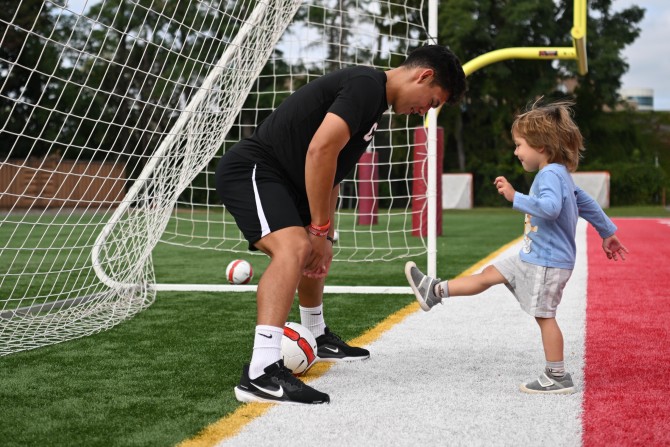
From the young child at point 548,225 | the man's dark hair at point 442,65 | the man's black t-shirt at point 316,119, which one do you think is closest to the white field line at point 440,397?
the young child at point 548,225

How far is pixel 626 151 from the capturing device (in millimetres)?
41531

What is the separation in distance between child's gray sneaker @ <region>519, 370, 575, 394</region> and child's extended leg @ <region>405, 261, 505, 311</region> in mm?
489

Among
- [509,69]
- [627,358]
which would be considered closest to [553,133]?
[627,358]

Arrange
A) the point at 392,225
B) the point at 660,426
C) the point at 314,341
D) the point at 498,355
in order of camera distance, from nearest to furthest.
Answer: the point at 660,426 → the point at 314,341 → the point at 498,355 → the point at 392,225

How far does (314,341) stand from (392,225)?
14120 mm

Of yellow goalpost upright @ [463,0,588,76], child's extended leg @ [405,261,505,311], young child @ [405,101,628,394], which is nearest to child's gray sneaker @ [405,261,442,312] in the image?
child's extended leg @ [405,261,505,311]

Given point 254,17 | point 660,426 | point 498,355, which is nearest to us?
point 660,426

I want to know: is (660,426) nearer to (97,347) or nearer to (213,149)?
(97,347)

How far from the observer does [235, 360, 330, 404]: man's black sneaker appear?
3074 mm

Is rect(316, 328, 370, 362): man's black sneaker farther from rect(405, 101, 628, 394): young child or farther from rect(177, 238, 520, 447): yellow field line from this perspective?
rect(405, 101, 628, 394): young child

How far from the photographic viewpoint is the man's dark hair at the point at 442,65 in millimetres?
3346

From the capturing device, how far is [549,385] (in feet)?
10.7

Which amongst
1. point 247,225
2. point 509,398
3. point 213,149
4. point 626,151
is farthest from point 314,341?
point 626,151

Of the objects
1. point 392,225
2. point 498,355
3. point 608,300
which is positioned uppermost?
point 392,225
